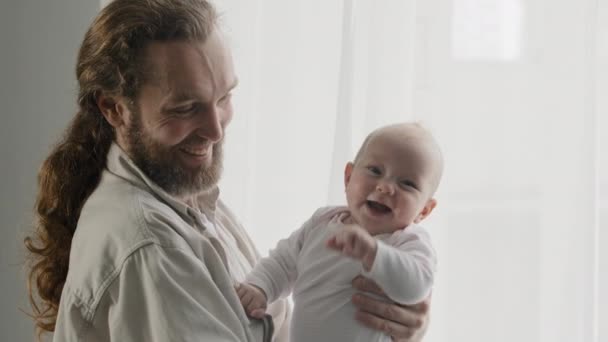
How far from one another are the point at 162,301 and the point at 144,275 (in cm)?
6

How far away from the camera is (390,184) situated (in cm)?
156

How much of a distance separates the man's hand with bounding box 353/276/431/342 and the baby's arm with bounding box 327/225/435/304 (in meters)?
0.04

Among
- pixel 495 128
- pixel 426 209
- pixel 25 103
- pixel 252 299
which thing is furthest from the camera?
pixel 25 103

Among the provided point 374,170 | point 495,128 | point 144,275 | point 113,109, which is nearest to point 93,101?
point 113,109

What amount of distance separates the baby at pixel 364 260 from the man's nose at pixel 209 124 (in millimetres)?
301

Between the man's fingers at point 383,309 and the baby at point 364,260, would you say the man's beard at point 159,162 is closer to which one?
the baby at point 364,260

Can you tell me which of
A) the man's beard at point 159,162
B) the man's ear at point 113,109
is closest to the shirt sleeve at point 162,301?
the man's beard at point 159,162

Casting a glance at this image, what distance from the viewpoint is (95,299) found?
4.25 feet

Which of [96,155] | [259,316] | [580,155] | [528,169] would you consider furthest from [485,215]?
[96,155]

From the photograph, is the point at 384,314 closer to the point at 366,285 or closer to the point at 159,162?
the point at 366,285

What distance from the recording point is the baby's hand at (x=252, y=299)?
4.75ft

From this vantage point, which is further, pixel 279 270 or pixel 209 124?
pixel 279 270

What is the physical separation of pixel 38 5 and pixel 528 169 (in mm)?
1750

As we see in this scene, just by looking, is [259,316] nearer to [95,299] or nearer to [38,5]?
[95,299]
